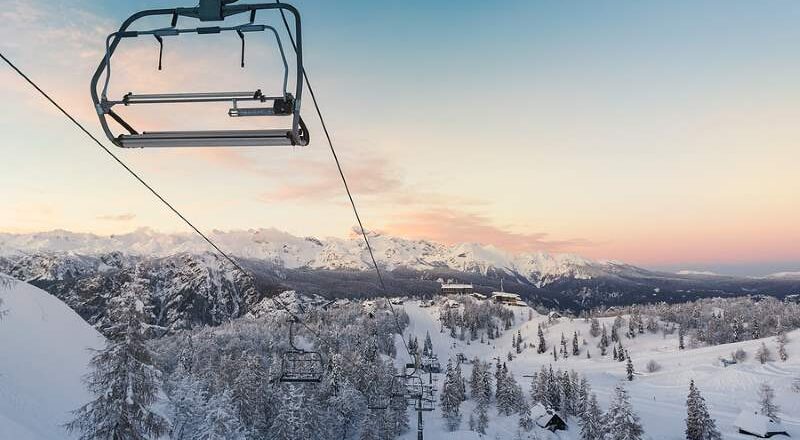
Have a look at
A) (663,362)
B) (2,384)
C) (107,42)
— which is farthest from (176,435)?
(663,362)

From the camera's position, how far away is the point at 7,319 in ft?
157

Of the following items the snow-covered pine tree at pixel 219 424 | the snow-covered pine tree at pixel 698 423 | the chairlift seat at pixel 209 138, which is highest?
the chairlift seat at pixel 209 138

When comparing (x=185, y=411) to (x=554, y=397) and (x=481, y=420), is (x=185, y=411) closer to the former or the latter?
(x=481, y=420)

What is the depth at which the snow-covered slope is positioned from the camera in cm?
3291

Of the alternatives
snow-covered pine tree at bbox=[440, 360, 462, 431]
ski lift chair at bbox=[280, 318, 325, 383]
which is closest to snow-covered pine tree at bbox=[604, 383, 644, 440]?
snow-covered pine tree at bbox=[440, 360, 462, 431]

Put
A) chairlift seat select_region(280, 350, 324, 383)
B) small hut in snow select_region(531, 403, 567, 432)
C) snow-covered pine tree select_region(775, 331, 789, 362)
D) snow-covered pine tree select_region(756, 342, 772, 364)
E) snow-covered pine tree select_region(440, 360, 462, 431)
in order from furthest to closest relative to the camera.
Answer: snow-covered pine tree select_region(756, 342, 772, 364) < snow-covered pine tree select_region(775, 331, 789, 362) < small hut in snow select_region(531, 403, 567, 432) < snow-covered pine tree select_region(440, 360, 462, 431) < chairlift seat select_region(280, 350, 324, 383)

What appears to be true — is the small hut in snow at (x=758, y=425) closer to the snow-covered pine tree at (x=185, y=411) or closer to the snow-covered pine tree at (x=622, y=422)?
the snow-covered pine tree at (x=622, y=422)

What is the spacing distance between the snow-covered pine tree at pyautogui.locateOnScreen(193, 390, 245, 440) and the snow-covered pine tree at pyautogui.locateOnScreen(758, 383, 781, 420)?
350 feet

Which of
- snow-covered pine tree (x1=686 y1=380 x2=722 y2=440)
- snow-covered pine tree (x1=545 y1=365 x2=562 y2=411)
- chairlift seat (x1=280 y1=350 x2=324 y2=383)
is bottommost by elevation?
snow-covered pine tree (x1=545 y1=365 x2=562 y2=411)

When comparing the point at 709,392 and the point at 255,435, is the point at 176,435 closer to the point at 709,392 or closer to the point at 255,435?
the point at 255,435

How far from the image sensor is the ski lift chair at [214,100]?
12.7 ft

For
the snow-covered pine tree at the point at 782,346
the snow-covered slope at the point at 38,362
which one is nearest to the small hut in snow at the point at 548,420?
the snow-covered slope at the point at 38,362

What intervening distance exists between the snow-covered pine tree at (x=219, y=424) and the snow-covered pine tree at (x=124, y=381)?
1558 centimetres

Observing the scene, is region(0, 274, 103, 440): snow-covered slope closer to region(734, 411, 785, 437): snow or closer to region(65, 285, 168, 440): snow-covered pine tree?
region(65, 285, 168, 440): snow-covered pine tree
